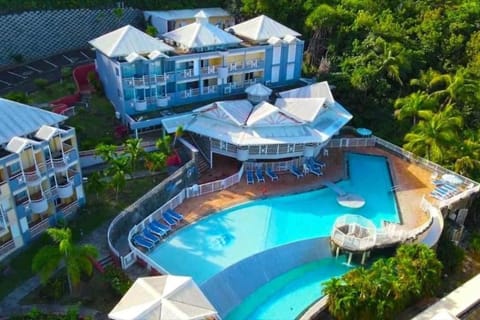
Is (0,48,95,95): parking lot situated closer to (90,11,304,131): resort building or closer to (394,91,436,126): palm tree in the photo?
(90,11,304,131): resort building

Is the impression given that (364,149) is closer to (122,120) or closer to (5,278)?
(122,120)

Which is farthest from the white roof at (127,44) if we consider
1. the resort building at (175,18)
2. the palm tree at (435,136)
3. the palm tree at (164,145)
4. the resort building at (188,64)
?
the palm tree at (435,136)

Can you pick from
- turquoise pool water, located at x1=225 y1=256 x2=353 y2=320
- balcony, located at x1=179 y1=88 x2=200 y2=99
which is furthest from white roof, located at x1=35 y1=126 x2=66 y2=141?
balcony, located at x1=179 y1=88 x2=200 y2=99

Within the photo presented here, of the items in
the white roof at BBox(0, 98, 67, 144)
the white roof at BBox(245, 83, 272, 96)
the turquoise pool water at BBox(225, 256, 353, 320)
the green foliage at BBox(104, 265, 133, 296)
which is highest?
the white roof at BBox(0, 98, 67, 144)

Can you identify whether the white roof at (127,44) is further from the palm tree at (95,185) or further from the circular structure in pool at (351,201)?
the circular structure in pool at (351,201)

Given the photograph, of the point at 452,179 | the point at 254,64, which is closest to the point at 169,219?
the point at 254,64
